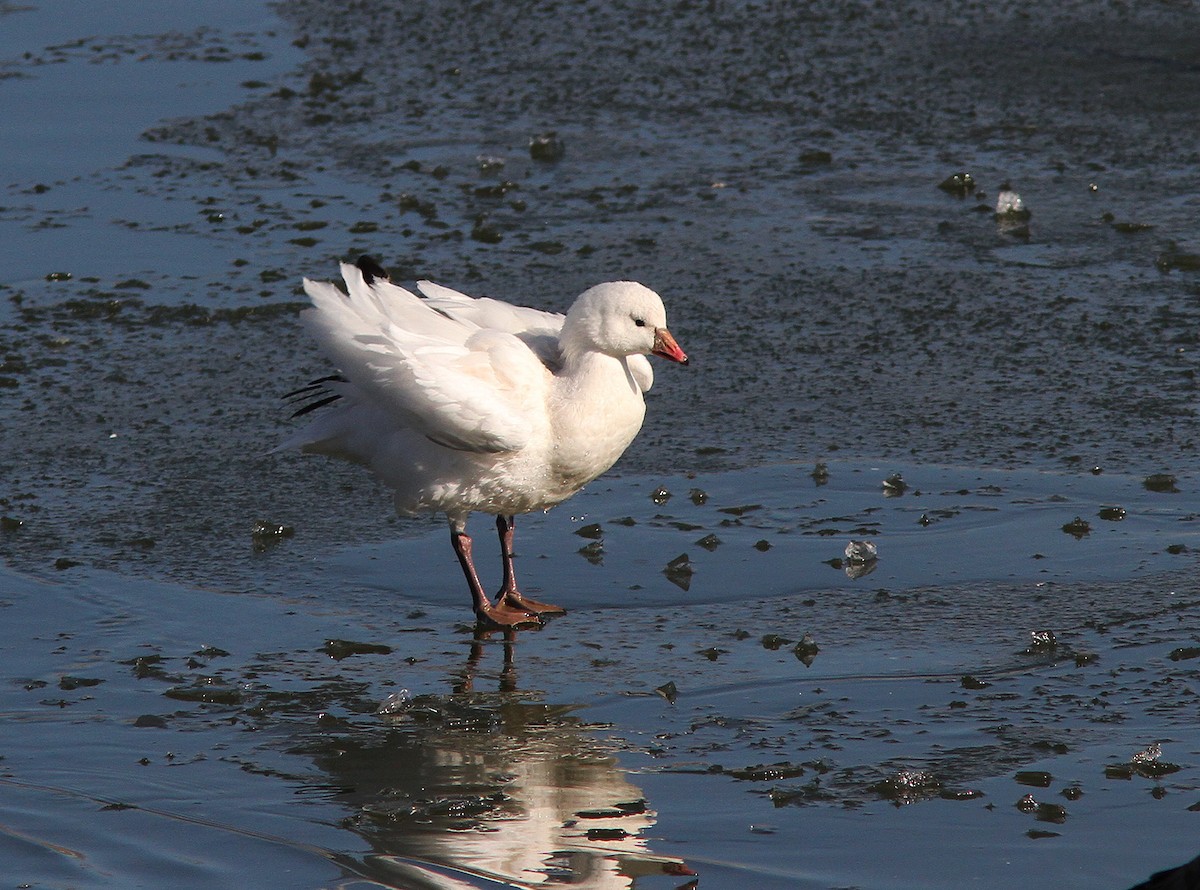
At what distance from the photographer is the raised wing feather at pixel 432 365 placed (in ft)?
19.2

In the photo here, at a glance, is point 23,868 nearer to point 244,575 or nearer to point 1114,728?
point 244,575

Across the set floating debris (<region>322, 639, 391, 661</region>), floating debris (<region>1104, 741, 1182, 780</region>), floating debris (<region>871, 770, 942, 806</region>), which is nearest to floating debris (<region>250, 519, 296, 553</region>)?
floating debris (<region>322, 639, 391, 661</region>)

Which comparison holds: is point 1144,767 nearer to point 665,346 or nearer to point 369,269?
point 665,346

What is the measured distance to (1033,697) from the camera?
535 centimetres

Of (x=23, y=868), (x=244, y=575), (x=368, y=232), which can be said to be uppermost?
(x=368, y=232)

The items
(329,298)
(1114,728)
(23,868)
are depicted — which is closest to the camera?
(23,868)

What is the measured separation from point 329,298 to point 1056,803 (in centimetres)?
306

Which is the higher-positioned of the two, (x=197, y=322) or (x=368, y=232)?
(x=368, y=232)

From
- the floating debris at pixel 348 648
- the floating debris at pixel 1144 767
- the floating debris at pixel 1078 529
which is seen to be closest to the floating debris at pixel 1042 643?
the floating debris at pixel 1144 767

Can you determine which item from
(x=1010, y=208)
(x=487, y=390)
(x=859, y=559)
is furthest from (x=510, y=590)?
(x=1010, y=208)

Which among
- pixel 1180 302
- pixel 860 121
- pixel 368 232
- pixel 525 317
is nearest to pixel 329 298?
pixel 525 317

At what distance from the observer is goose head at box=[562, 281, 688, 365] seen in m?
6.00

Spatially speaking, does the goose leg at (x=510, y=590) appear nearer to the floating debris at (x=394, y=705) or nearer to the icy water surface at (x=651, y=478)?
the icy water surface at (x=651, y=478)

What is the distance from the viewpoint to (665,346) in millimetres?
6129
